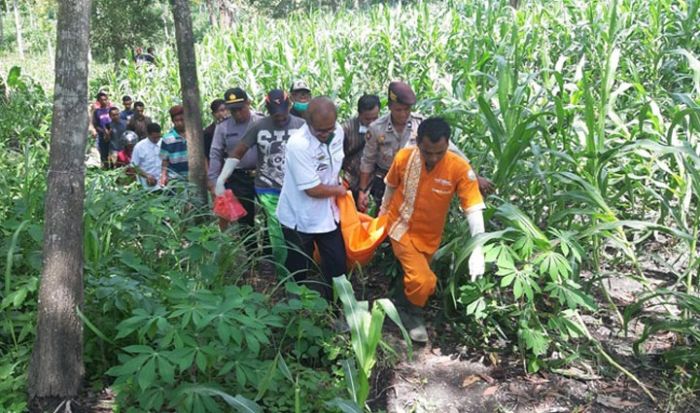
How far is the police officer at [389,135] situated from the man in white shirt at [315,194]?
22.4 inches

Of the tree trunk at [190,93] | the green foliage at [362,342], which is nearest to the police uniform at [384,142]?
the tree trunk at [190,93]

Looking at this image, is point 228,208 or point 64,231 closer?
point 64,231

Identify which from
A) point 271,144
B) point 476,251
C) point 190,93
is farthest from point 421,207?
point 190,93

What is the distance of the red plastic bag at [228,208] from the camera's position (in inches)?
186

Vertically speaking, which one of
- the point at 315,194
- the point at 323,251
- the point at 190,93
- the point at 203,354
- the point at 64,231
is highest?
the point at 190,93

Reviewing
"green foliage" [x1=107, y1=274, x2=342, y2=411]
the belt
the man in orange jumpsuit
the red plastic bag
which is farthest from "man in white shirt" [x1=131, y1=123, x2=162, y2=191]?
"green foliage" [x1=107, y1=274, x2=342, y2=411]

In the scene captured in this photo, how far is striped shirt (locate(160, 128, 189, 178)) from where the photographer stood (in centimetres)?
607

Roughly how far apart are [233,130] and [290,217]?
1467 millimetres

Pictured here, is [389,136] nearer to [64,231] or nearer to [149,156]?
[64,231]

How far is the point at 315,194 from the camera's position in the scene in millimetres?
4016

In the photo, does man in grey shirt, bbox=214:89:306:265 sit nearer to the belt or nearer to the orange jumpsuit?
the belt

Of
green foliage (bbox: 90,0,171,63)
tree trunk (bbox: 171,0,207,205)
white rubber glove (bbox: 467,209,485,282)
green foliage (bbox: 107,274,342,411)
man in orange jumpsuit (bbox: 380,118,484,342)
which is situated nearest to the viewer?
green foliage (bbox: 107,274,342,411)

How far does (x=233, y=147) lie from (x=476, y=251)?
247 centimetres

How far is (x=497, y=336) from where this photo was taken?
13.3ft
